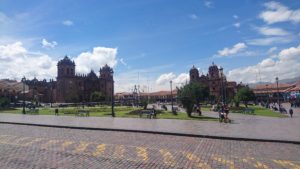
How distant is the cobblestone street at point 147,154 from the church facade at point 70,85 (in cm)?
9051

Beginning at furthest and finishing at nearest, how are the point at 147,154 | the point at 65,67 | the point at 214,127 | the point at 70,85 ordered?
the point at 70,85 → the point at 65,67 → the point at 214,127 → the point at 147,154

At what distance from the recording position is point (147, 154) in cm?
980

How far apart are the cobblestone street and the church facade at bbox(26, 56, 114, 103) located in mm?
90509

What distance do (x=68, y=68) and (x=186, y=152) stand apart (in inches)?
4069

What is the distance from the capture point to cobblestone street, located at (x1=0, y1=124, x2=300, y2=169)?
841 centimetres

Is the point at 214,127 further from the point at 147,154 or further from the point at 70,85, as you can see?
the point at 70,85

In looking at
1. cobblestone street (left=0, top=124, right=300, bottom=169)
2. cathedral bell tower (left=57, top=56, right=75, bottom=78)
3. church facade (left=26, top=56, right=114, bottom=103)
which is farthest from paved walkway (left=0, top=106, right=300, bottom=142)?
cathedral bell tower (left=57, top=56, right=75, bottom=78)

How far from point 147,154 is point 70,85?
103603 mm

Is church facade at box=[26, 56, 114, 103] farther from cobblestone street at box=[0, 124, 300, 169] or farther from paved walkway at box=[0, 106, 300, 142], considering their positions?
cobblestone street at box=[0, 124, 300, 169]

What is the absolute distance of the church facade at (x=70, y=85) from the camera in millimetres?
107312

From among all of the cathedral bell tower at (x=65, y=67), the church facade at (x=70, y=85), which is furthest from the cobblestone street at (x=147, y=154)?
the cathedral bell tower at (x=65, y=67)

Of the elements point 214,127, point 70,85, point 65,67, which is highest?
point 65,67

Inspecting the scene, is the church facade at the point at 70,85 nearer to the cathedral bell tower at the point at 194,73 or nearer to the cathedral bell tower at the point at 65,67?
the cathedral bell tower at the point at 65,67

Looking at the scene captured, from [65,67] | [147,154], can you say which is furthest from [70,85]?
[147,154]
